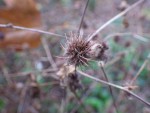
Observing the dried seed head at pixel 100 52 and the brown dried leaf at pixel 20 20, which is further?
the brown dried leaf at pixel 20 20

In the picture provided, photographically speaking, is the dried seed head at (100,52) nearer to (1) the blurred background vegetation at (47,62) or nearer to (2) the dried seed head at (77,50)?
(2) the dried seed head at (77,50)

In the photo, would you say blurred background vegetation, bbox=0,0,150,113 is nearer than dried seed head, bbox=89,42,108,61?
No

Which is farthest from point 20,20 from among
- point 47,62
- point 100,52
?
point 100,52

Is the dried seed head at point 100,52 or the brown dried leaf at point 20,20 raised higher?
the brown dried leaf at point 20,20

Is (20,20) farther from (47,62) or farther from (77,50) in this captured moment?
(77,50)

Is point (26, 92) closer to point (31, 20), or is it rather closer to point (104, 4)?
point (31, 20)

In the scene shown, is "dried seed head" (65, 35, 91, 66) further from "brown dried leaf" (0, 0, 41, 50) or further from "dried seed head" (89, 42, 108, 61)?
"brown dried leaf" (0, 0, 41, 50)

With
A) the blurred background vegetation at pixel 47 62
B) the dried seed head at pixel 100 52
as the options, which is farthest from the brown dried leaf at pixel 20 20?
the dried seed head at pixel 100 52

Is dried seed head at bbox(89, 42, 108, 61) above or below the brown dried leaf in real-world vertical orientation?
below

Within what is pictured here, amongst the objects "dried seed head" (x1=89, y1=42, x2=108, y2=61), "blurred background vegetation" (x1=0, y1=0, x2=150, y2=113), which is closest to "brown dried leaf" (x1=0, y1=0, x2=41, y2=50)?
"blurred background vegetation" (x1=0, y1=0, x2=150, y2=113)

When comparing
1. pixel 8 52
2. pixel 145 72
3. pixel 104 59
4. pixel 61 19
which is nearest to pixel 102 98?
pixel 145 72
